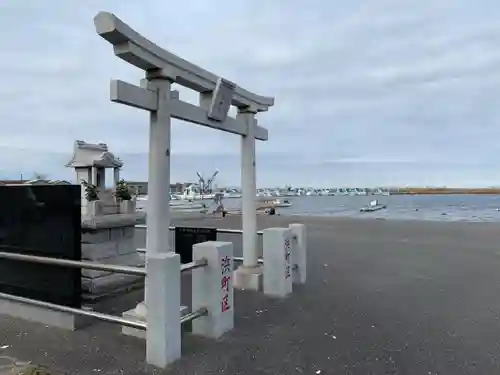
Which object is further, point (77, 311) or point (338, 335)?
point (338, 335)

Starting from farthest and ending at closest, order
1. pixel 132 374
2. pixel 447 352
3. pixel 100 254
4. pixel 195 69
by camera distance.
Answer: pixel 100 254, pixel 195 69, pixel 447 352, pixel 132 374

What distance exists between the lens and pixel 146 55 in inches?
162

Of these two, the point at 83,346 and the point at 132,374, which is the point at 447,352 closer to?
the point at 132,374

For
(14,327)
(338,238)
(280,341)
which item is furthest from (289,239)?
(338,238)

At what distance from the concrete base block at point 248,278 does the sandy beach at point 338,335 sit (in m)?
0.26

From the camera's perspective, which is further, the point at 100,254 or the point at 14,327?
the point at 100,254

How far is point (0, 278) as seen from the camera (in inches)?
202

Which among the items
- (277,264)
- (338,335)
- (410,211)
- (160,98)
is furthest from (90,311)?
(410,211)

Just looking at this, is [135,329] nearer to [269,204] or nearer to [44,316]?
[44,316]

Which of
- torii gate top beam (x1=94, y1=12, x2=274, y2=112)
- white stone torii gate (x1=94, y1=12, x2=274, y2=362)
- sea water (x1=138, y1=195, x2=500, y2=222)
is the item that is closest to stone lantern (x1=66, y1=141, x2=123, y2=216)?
white stone torii gate (x1=94, y1=12, x2=274, y2=362)

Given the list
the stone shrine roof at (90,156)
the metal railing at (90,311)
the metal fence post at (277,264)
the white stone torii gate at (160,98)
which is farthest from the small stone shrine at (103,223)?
the metal fence post at (277,264)

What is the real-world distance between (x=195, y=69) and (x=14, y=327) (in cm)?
337

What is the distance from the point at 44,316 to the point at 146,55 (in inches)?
115

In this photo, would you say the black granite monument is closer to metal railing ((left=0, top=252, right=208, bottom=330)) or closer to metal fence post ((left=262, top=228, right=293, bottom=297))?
metal fence post ((left=262, top=228, right=293, bottom=297))
